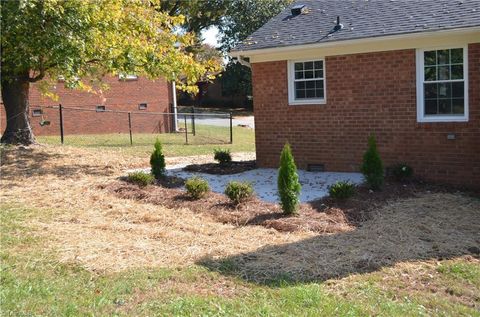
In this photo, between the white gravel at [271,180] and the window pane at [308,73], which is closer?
the white gravel at [271,180]

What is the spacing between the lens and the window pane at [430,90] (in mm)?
11164

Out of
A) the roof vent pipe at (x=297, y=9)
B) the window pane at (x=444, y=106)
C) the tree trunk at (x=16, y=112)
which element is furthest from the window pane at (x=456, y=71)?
the tree trunk at (x=16, y=112)

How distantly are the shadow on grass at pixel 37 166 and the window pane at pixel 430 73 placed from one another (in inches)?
285

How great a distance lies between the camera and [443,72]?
11.0 meters

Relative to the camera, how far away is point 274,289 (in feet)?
17.9

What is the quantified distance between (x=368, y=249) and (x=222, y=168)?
6.97 metres

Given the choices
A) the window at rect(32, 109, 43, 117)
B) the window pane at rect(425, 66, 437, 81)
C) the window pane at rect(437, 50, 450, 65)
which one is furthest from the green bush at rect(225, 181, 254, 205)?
the window at rect(32, 109, 43, 117)

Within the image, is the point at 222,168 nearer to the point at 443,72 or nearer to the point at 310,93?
the point at 310,93

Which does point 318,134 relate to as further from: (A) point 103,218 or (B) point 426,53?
(A) point 103,218

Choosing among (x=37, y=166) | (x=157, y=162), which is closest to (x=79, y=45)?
(x=37, y=166)

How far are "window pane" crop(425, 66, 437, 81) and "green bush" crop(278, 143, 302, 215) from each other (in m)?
4.36

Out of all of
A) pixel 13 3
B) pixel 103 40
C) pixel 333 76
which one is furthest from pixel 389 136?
pixel 13 3

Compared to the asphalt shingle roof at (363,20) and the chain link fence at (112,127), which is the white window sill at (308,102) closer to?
the asphalt shingle roof at (363,20)

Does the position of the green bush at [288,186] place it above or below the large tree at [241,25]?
below
